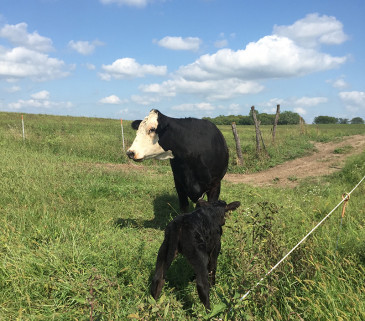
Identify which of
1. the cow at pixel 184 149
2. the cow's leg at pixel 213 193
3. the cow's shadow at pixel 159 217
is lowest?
the cow's shadow at pixel 159 217

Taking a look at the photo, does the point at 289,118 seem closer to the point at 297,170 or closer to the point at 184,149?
the point at 297,170

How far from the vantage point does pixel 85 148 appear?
42.9 ft

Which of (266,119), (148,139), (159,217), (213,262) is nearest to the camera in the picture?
(213,262)

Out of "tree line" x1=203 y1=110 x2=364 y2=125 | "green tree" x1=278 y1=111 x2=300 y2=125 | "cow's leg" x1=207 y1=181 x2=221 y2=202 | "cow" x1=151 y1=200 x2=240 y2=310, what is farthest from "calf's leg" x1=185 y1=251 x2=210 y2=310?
"green tree" x1=278 y1=111 x2=300 y2=125

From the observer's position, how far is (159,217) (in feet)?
19.1

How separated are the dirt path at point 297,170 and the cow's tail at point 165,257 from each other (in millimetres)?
7380

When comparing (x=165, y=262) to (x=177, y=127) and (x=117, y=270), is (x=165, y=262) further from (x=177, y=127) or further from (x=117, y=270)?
(x=177, y=127)

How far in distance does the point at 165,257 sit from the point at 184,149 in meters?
2.26

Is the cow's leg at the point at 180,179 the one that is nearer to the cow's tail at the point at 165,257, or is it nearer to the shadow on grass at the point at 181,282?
the shadow on grass at the point at 181,282

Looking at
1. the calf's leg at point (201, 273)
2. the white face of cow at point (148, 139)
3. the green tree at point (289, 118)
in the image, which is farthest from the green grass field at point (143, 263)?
the green tree at point (289, 118)

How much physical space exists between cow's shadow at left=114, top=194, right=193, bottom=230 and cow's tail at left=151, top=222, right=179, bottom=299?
1497mm

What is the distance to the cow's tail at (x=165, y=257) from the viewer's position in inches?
101

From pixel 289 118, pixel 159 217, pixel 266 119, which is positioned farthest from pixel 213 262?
pixel 289 118

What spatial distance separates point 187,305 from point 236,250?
2.69ft
